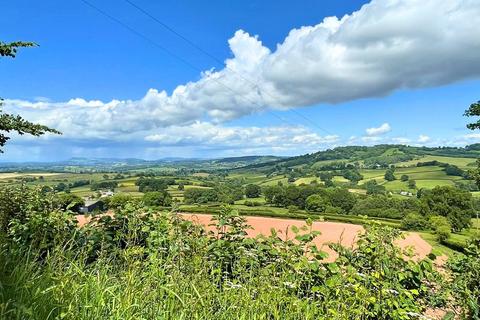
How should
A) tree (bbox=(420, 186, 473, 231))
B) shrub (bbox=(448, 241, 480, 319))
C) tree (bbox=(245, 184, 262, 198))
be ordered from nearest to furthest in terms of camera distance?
shrub (bbox=(448, 241, 480, 319))
tree (bbox=(420, 186, 473, 231))
tree (bbox=(245, 184, 262, 198))

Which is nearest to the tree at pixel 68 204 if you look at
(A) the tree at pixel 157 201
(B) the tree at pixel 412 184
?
(A) the tree at pixel 157 201

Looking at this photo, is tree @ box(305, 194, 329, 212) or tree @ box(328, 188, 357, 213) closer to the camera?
tree @ box(305, 194, 329, 212)

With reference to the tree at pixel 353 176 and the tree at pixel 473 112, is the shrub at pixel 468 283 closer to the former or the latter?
the tree at pixel 473 112

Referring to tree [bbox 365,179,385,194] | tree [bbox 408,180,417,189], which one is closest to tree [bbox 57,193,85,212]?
tree [bbox 365,179,385,194]

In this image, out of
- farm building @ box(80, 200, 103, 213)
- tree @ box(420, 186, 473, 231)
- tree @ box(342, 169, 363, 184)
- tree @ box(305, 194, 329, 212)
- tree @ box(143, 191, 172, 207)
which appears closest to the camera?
tree @ box(143, 191, 172, 207)

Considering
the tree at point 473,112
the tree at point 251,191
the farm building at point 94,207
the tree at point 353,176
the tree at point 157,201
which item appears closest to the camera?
the tree at point 157,201

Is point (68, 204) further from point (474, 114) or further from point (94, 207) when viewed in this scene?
point (474, 114)

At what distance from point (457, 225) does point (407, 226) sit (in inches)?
594

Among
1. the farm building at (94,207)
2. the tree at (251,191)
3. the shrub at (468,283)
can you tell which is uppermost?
the farm building at (94,207)

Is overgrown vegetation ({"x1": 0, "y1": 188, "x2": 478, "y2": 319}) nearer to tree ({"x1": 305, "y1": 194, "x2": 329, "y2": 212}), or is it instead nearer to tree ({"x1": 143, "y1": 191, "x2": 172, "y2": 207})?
tree ({"x1": 143, "y1": 191, "x2": 172, "y2": 207})

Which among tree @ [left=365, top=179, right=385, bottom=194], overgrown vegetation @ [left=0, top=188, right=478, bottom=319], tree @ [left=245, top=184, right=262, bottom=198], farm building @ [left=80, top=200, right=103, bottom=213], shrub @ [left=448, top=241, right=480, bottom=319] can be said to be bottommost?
tree @ [left=365, top=179, right=385, bottom=194]

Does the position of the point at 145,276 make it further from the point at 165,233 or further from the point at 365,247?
the point at 365,247

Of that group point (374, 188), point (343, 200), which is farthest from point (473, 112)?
point (374, 188)

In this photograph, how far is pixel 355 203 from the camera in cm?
7912
